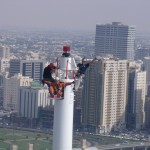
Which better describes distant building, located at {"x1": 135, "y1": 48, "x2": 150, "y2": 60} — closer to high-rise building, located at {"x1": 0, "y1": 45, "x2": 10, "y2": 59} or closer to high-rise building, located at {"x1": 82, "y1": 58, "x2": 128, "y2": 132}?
high-rise building, located at {"x1": 0, "y1": 45, "x2": 10, "y2": 59}

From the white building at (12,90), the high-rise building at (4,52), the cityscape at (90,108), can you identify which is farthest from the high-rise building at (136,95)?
the high-rise building at (4,52)

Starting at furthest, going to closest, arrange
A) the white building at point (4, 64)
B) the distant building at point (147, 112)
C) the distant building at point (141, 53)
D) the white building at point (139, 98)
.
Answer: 1. the distant building at point (141, 53)
2. the white building at point (4, 64)
3. the distant building at point (147, 112)
4. the white building at point (139, 98)

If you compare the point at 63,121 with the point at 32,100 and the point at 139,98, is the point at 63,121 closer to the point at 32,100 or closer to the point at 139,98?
the point at 139,98

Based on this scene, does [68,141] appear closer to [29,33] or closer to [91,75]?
[91,75]

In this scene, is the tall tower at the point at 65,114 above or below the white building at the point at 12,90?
below

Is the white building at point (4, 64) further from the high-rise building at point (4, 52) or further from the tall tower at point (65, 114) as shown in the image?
the tall tower at point (65, 114)
